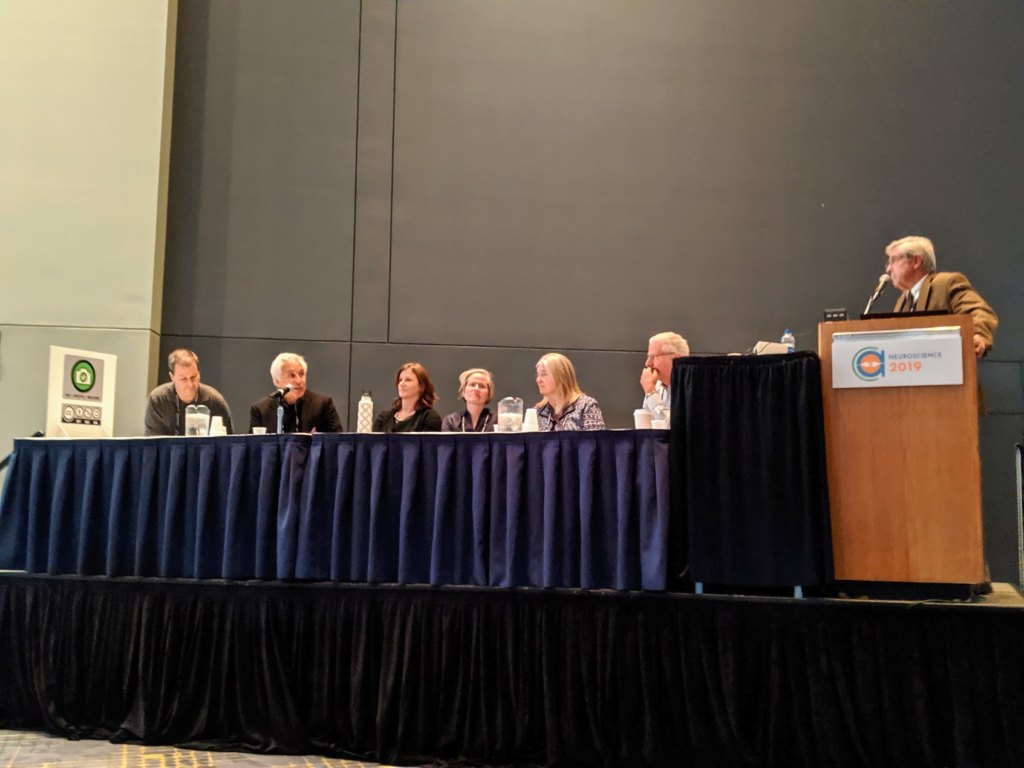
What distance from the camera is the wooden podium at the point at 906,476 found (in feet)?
9.61

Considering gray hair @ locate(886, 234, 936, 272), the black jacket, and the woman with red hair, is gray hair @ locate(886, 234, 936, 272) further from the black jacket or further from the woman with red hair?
the black jacket

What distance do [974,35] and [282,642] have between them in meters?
6.82

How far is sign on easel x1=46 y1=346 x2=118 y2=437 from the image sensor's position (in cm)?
431

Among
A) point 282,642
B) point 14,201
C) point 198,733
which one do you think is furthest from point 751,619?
point 14,201

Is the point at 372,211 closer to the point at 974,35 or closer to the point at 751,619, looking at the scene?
the point at 751,619

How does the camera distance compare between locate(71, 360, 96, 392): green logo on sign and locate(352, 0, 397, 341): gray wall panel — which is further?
locate(352, 0, 397, 341): gray wall panel

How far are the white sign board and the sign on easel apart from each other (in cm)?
373

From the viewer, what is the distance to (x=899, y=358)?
3.04m

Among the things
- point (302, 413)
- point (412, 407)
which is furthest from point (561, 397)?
point (302, 413)

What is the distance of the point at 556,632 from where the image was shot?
339cm

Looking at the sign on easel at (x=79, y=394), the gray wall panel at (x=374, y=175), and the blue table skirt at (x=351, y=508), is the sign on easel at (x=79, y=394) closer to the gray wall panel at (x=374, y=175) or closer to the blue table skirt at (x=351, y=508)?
the blue table skirt at (x=351, y=508)

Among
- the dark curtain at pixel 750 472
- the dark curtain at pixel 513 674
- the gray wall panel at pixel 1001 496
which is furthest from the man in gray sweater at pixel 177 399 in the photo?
the gray wall panel at pixel 1001 496

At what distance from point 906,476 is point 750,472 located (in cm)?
54

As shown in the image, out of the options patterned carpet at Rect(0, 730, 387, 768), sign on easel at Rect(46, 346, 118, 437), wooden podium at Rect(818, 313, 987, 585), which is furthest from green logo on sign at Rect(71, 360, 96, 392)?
wooden podium at Rect(818, 313, 987, 585)
